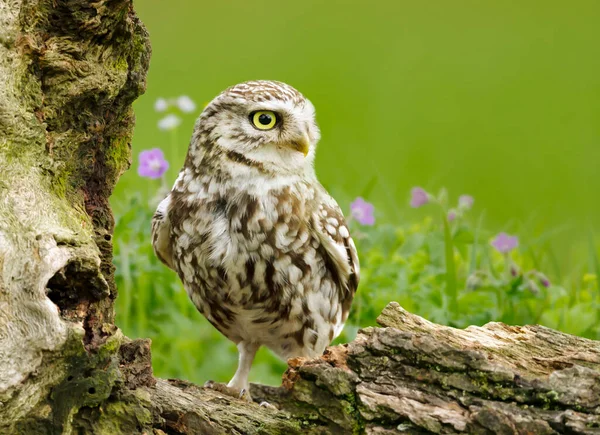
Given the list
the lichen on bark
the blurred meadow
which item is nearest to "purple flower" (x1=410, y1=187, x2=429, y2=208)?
the blurred meadow

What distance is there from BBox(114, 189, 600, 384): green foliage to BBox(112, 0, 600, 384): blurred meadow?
0.03 feet

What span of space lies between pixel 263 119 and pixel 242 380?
124cm

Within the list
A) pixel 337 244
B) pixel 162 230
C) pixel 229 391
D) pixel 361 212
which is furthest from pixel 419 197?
pixel 229 391

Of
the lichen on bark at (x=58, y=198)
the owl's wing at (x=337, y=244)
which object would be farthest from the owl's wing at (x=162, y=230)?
the lichen on bark at (x=58, y=198)

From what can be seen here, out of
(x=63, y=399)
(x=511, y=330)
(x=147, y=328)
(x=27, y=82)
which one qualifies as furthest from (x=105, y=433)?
(x=147, y=328)

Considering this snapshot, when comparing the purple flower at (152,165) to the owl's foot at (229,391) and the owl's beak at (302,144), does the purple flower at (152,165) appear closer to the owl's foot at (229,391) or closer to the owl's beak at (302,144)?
the owl's beak at (302,144)

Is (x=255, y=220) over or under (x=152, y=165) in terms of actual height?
under

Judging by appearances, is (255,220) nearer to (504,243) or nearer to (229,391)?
(229,391)

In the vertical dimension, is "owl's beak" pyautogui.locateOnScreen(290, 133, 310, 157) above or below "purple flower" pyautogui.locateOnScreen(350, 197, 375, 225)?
below

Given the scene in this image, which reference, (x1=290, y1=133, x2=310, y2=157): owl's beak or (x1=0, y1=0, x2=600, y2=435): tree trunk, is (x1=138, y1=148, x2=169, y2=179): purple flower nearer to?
(x1=290, y1=133, x2=310, y2=157): owl's beak

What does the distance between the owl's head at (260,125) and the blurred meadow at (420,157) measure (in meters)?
1.00

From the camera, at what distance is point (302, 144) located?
159 inches

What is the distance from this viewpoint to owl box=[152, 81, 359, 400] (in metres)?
4.00

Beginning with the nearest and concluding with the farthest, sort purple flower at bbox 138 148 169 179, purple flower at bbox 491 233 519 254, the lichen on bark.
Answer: the lichen on bark < purple flower at bbox 491 233 519 254 < purple flower at bbox 138 148 169 179
